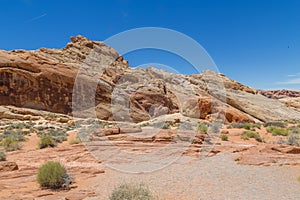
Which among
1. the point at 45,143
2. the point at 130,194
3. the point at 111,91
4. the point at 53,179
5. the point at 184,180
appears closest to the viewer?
the point at 130,194

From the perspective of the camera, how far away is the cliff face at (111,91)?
33000 mm

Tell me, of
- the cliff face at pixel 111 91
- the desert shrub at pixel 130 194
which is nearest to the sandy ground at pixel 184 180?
the desert shrub at pixel 130 194

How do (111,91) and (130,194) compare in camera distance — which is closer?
(130,194)

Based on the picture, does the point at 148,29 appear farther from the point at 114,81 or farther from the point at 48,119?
the point at 114,81

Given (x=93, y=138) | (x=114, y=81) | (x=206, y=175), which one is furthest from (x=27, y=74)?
(x=206, y=175)

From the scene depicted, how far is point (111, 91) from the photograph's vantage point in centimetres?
3997

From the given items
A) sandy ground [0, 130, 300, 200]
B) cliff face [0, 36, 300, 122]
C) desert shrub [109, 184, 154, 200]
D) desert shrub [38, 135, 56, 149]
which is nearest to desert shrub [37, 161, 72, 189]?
sandy ground [0, 130, 300, 200]

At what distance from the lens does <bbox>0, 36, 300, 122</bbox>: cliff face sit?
33.0 meters

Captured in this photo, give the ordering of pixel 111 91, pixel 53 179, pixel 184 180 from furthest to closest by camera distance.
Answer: pixel 111 91 → pixel 184 180 → pixel 53 179

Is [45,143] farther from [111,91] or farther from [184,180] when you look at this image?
[111,91]

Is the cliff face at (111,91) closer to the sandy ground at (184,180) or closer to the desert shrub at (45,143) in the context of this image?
the desert shrub at (45,143)

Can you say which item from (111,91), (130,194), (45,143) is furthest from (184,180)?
(111,91)

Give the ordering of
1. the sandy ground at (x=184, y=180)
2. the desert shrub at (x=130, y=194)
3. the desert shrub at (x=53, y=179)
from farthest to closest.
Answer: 1. the desert shrub at (x=53, y=179)
2. the sandy ground at (x=184, y=180)
3. the desert shrub at (x=130, y=194)

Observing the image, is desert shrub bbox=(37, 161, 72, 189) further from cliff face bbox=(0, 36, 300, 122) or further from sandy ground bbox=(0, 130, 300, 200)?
cliff face bbox=(0, 36, 300, 122)
